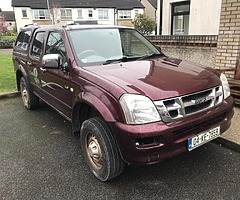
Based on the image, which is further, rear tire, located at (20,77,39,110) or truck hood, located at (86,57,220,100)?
rear tire, located at (20,77,39,110)

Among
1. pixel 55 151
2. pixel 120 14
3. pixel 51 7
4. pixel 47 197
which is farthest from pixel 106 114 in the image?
pixel 120 14

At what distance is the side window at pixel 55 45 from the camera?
345cm

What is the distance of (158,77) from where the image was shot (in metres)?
2.65

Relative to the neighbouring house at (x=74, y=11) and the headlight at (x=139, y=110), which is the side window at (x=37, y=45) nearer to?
the headlight at (x=139, y=110)

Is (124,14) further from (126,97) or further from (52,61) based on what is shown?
(126,97)

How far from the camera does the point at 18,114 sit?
5137mm

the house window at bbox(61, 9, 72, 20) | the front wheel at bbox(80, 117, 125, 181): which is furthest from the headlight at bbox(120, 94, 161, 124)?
the house window at bbox(61, 9, 72, 20)

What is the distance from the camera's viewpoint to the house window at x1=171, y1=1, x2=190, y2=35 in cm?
1204

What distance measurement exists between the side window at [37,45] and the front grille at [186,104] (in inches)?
108

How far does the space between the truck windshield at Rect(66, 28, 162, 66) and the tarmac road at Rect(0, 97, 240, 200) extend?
136cm

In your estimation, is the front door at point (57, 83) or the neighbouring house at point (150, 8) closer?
the front door at point (57, 83)

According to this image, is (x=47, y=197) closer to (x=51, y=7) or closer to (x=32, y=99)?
(x=32, y=99)

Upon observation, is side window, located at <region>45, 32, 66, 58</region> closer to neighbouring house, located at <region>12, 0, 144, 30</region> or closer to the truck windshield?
the truck windshield

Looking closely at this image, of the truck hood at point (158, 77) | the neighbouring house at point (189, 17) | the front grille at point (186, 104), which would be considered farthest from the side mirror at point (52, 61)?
the neighbouring house at point (189, 17)
